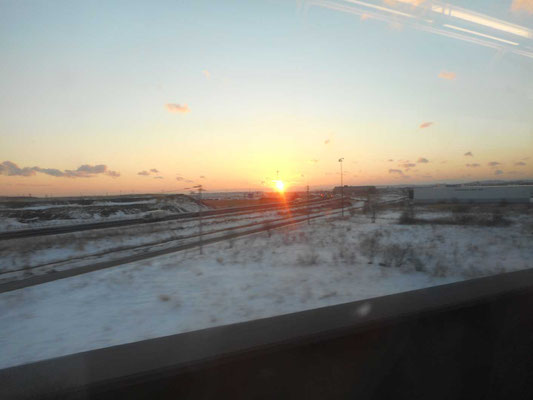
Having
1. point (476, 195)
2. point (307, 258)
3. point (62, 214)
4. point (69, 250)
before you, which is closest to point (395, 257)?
point (307, 258)

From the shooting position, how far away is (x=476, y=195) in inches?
2475

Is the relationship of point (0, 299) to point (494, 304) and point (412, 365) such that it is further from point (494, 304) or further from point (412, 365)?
point (494, 304)

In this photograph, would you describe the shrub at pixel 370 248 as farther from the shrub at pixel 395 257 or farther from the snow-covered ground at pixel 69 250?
the snow-covered ground at pixel 69 250

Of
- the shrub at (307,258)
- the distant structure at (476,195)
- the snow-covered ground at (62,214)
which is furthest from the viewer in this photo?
the distant structure at (476,195)

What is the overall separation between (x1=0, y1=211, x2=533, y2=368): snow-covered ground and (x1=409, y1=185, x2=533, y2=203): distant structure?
173ft

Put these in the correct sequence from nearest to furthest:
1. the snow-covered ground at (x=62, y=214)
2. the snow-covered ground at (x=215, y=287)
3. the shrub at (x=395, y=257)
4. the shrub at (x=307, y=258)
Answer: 1. the snow-covered ground at (x=215, y=287)
2. the shrub at (x=395, y=257)
3. the shrub at (x=307, y=258)
4. the snow-covered ground at (x=62, y=214)

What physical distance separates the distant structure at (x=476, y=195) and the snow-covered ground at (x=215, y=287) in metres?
52.9

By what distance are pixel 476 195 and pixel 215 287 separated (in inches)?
2652

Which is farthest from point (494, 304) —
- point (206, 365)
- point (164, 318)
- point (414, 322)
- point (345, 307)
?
point (164, 318)

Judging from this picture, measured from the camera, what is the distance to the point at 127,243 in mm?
19219

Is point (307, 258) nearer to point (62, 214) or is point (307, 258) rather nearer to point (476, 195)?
point (62, 214)

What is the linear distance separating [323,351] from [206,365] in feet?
2.60

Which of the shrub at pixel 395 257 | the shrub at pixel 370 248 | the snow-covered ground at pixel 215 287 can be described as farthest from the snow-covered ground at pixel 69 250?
the shrub at pixel 395 257

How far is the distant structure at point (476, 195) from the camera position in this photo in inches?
2309
